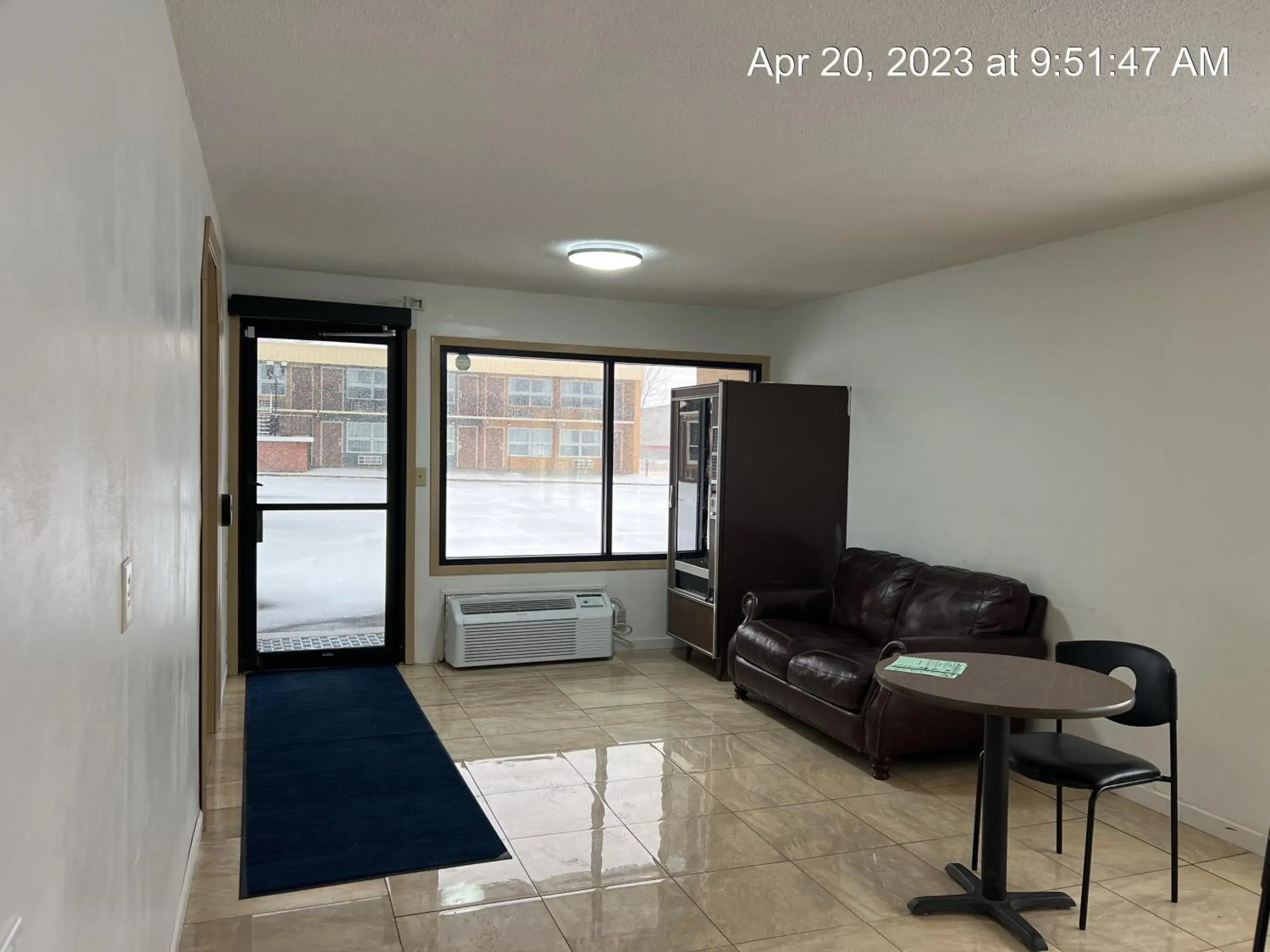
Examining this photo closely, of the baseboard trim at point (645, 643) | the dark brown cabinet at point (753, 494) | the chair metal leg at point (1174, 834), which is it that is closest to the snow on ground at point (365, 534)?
the baseboard trim at point (645, 643)

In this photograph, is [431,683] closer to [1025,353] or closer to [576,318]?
[576,318]

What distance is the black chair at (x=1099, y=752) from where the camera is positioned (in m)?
2.91

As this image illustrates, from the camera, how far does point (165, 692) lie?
237cm

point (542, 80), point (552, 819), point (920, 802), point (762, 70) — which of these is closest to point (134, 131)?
point (542, 80)

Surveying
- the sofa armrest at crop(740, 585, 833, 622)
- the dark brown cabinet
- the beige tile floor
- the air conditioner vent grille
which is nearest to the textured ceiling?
the dark brown cabinet

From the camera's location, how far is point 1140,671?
127 inches

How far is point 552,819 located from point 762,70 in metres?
2.69

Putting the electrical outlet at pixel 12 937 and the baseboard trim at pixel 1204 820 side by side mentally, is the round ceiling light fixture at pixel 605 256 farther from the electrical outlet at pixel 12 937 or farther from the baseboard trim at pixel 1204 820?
the electrical outlet at pixel 12 937

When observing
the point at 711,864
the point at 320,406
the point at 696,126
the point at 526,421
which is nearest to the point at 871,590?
the point at 711,864

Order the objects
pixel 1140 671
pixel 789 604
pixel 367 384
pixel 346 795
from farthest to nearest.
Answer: pixel 367 384
pixel 789 604
pixel 346 795
pixel 1140 671

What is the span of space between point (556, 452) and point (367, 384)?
51.6 inches

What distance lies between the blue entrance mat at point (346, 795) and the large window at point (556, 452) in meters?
1.35

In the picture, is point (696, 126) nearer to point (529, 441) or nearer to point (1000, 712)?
point (1000, 712)

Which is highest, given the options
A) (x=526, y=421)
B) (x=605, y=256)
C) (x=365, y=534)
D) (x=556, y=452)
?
(x=605, y=256)
